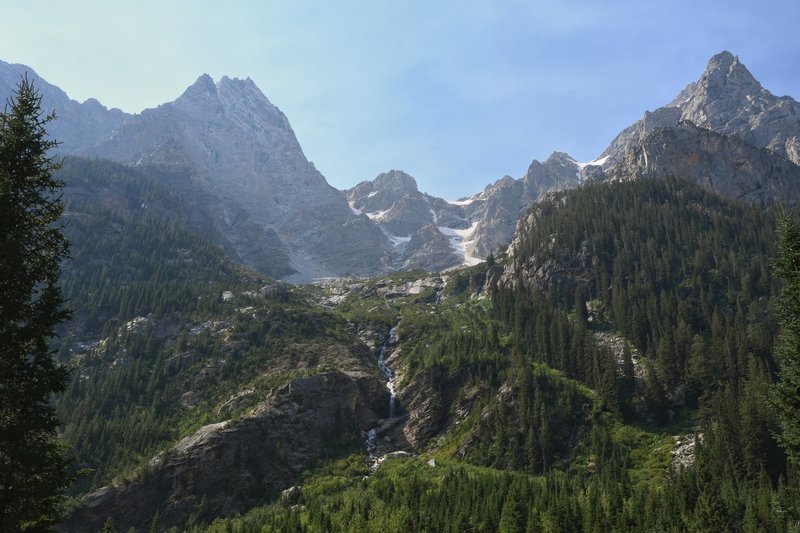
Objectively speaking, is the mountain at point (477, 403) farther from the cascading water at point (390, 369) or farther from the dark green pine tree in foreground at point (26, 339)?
the dark green pine tree in foreground at point (26, 339)

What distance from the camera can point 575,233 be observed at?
171 m

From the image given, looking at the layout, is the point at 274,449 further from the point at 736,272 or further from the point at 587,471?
the point at 736,272

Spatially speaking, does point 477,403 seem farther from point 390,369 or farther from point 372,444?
point 390,369

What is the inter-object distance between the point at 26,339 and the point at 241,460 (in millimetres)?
82646

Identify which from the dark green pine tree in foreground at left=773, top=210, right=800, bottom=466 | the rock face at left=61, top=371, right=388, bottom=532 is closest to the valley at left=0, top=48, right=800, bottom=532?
the rock face at left=61, top=371, right=388, bottom=532

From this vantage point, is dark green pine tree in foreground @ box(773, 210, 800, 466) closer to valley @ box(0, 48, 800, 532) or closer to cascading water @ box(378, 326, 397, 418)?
valley @ box(0, 48, 800, 532)

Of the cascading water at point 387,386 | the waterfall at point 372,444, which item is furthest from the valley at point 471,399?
the cascading water at point 387,386

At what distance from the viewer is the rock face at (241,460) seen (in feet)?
288

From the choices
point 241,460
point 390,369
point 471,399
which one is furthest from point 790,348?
point 390,369

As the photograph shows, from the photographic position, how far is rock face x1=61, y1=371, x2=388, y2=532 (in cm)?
8775

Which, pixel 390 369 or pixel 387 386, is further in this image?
pixel 390 369

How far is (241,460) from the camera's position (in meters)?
97.4

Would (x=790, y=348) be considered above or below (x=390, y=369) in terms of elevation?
above

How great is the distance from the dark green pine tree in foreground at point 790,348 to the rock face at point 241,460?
3308 inches
